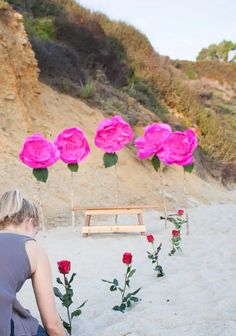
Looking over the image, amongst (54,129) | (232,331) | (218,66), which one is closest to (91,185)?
(54,129)

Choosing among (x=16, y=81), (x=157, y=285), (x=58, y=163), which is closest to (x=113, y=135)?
(x=58, y=163)

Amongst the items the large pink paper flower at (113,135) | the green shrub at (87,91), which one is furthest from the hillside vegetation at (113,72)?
the large pink paper flower at (113,135)

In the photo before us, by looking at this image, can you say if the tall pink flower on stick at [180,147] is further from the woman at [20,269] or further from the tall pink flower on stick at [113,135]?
the woman at [20,269]

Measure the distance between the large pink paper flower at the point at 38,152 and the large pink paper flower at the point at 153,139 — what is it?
1450mm

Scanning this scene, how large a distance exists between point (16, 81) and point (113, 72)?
6916mm

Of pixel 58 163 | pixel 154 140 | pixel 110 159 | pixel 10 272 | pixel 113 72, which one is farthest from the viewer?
pixel 113 72

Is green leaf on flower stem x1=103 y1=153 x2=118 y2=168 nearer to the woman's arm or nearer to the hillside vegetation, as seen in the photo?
the hillside vegetation

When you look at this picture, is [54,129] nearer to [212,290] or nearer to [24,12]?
[24,12]

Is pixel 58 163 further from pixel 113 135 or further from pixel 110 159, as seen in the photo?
pixel 113 135

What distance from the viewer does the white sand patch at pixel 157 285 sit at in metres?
3.44

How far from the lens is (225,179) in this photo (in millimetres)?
16938

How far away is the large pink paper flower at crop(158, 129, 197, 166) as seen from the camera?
7.52 metres

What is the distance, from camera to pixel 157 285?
4391 millimetres

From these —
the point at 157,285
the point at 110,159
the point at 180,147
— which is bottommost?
the point at 157,285
